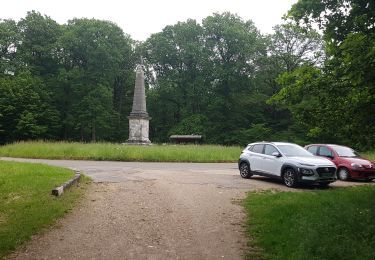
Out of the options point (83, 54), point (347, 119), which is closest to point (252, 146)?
point (347, 119)

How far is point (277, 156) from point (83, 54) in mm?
44793

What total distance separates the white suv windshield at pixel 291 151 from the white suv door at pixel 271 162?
29cm

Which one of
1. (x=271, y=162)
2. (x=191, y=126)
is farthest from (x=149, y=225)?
(x=191, y=126)

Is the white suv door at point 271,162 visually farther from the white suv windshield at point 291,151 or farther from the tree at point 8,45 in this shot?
the tree at point 8,45

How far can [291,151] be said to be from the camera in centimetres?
1538

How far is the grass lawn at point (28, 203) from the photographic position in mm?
7027

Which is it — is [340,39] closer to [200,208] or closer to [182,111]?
[200,208]

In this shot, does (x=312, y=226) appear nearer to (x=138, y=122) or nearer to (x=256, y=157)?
(x=256, y=157)

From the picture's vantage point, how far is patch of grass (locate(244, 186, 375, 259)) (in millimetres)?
5945

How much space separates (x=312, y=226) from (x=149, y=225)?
3212 millimetres

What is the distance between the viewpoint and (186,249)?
6508mm

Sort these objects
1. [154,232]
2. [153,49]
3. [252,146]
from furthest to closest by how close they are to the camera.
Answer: [153,49], [252,146], [154,232]

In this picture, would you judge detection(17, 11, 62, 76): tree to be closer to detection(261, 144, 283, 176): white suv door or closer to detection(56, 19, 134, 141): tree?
→ detection(56, 19, 134, 141): tree

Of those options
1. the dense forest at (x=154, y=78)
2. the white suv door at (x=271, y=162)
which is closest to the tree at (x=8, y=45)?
the dense forest at (x=154, y=78)
